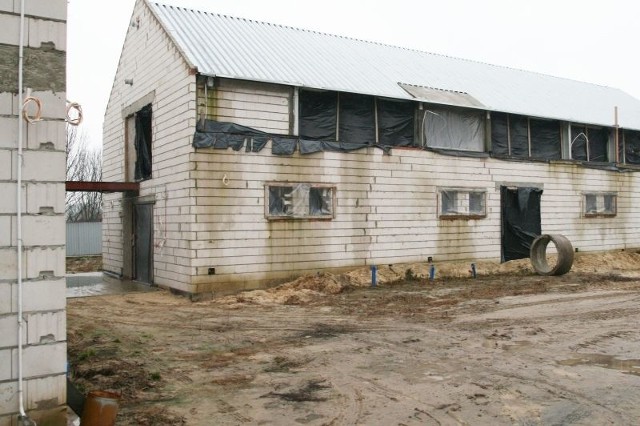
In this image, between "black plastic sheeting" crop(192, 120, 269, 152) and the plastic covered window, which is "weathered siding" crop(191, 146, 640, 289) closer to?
"black plastic sheeting" crop(192, 120, 269, 152)

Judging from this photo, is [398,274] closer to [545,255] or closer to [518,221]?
[518,221]

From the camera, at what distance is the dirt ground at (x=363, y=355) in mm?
5488

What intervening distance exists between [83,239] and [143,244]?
14.1 m

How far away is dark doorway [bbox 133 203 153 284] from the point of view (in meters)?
15.5

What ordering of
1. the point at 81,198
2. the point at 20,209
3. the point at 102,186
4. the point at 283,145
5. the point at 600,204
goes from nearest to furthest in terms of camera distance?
1. the point at 20,209
2. the point at 283,145
3. the point at 102,186
4. the point at 600,204
5. the point at 81,198

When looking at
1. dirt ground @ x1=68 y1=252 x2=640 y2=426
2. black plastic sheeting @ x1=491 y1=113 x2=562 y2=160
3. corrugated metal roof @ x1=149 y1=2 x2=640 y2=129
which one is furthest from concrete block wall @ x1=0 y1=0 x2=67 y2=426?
black plastic sheeting @ x1=491 y1=113 x2=562 y2=160

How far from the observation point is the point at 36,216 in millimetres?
4691

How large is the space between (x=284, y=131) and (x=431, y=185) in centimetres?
506

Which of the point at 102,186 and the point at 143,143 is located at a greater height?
the point at 143,143

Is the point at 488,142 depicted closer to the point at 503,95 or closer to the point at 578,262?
the point at 503,95

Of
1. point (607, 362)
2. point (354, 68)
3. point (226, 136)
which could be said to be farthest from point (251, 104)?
point (607, 362)

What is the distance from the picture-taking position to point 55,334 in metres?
4.73

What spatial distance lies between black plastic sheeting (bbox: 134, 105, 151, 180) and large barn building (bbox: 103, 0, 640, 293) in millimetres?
59

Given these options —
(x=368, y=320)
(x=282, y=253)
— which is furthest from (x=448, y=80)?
(x=368, y=320)
